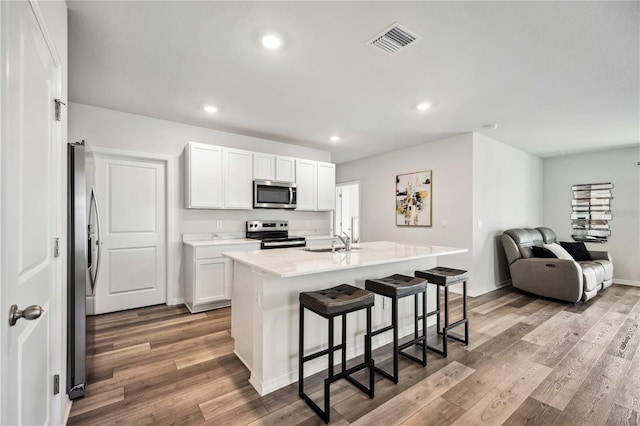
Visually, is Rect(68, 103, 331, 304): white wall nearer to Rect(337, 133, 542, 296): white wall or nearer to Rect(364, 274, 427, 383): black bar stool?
Rect(337, 133, 542, 296): white wall

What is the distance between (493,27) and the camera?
1975 millimetres

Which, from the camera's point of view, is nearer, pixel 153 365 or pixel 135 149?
pixel 153 365

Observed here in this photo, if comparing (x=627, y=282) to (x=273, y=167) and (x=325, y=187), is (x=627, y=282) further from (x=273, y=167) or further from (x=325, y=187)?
(x=273, y=167)

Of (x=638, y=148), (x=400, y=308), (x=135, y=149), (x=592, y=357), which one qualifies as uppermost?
(x=638, y=148)

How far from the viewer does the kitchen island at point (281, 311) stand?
2.03 metres

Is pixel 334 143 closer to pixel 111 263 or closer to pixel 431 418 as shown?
pixel 111 263

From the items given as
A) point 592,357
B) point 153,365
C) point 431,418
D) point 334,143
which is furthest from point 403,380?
point 334,143

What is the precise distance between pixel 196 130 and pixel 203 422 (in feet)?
11.8

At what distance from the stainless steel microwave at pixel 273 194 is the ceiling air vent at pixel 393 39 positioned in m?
2.66

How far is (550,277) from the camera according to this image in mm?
4117

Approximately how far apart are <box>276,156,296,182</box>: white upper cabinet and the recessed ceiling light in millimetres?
2418

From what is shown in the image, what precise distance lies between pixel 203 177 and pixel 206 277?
131 cm

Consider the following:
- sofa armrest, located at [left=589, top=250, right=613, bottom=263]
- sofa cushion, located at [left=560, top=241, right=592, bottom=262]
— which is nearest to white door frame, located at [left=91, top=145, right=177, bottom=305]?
sofa cushion, located at [left=560, top=241, right=592, bottom=262]

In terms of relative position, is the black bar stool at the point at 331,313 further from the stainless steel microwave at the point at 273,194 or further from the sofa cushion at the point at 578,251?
the sofa cushion at the point at 578,251
